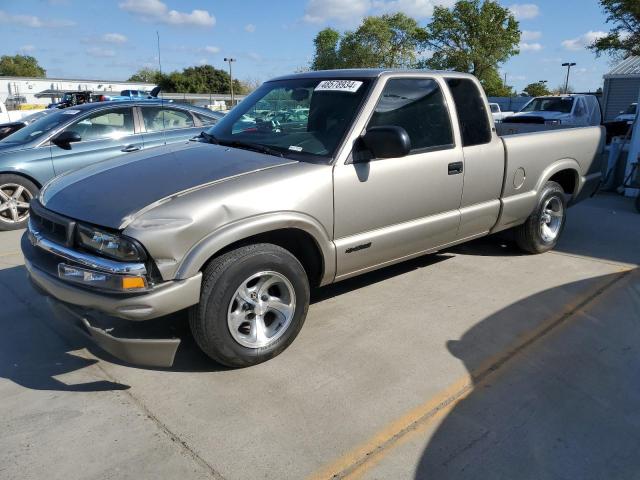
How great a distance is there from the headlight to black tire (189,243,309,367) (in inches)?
17.0

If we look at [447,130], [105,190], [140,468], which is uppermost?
[447,130]

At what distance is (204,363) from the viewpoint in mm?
3367

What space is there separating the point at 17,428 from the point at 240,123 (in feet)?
8.78

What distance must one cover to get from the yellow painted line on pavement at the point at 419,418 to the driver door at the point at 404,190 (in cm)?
109

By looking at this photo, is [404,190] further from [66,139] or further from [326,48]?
[326,48]

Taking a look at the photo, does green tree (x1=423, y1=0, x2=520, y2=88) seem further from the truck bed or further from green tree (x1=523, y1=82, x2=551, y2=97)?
the truck bed

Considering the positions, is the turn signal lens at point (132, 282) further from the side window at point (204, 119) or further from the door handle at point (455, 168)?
the side window at point (204, 119)

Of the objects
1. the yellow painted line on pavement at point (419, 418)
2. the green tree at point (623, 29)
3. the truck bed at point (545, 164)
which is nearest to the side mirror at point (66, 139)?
the truck bed at point (545, 164)

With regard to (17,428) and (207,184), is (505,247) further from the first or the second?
(17,428)

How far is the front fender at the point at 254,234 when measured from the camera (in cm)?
287

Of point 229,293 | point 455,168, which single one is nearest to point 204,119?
point 455,168

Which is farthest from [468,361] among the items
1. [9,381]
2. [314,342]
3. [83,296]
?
[9,381]

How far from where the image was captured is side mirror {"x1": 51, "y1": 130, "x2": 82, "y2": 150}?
6.95 m

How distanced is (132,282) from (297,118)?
196cm
